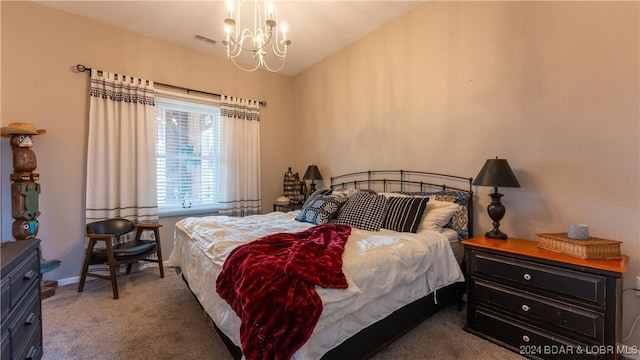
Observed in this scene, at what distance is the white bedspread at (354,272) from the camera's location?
131 centimetres

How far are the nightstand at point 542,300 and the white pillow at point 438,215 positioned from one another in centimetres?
31

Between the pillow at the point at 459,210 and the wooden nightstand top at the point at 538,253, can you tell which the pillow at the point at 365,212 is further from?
the wooden nightstand top at the point at 538,253

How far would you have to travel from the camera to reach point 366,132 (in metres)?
3.38

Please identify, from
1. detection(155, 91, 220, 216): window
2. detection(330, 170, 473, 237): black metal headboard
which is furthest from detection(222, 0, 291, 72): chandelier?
detection(330, 170, 473, 237): black metal headboard

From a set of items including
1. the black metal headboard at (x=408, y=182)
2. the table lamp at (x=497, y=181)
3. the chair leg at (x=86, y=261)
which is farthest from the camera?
the chair leg at (x=86, y=261)

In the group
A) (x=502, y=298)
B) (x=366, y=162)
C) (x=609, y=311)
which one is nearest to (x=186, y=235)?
(x=366, y=162)

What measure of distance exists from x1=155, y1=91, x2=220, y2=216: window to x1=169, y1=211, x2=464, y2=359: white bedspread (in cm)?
140

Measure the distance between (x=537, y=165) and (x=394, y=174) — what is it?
131 cm

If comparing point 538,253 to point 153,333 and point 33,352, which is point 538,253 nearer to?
point 153,333

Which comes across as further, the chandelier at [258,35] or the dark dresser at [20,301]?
the chandelier at [258,35]

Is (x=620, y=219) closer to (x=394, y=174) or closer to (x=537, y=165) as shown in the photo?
(x=537, y=165)

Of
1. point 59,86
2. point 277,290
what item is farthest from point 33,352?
point 59,86

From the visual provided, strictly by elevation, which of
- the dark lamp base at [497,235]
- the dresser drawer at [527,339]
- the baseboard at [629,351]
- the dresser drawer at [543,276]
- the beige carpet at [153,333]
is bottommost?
the beige carpet at [153,333]

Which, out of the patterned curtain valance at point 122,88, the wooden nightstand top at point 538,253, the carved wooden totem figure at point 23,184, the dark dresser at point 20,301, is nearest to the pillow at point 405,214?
the wooden nightstand top at point 538,253
